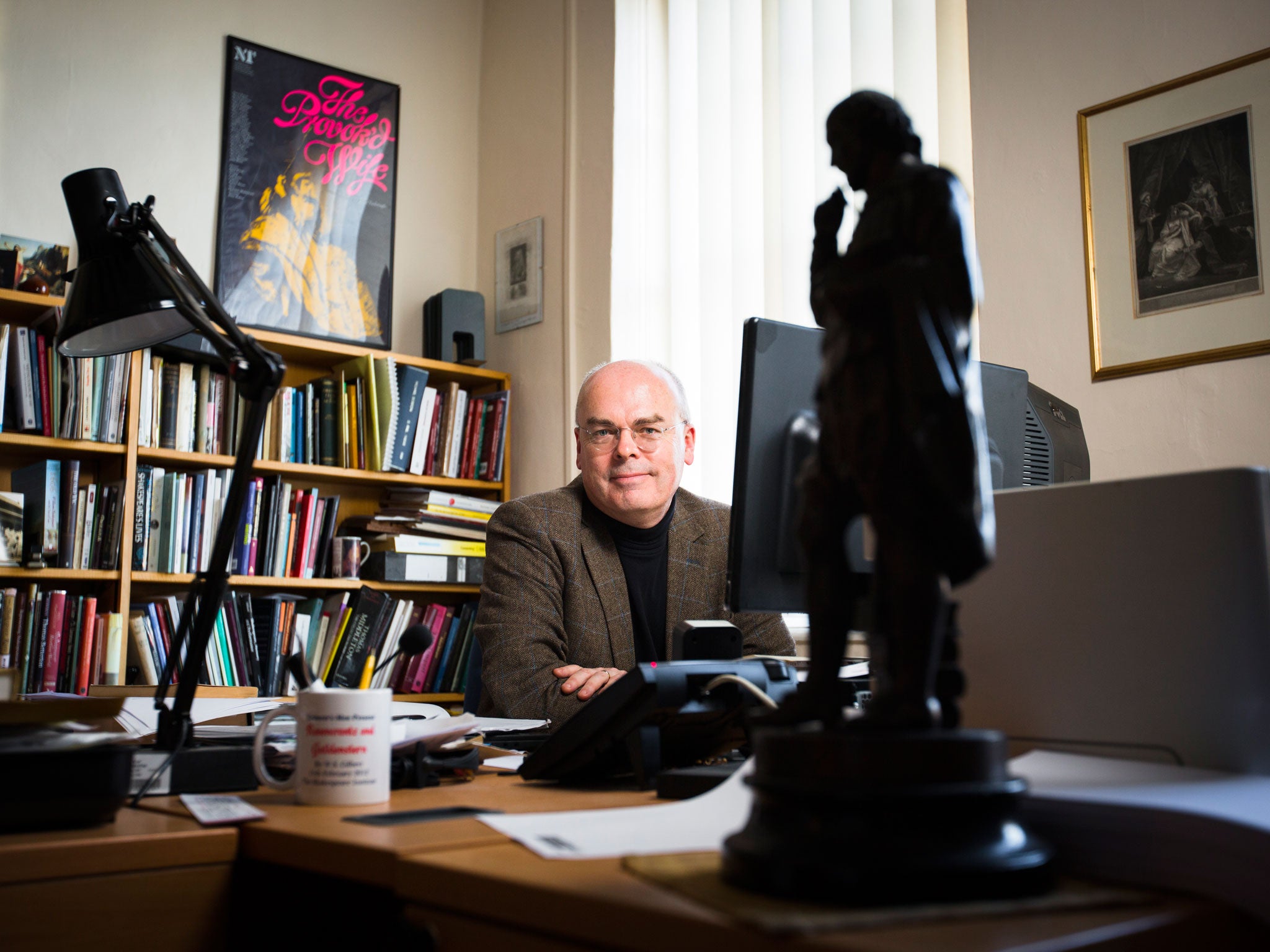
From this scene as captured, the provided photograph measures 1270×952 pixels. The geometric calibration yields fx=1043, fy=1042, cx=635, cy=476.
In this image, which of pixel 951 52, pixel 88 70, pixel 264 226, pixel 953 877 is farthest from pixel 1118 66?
pixel 88 70

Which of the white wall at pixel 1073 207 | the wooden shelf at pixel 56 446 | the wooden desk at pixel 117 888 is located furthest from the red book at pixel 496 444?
the wooden desk at pixel 117 888

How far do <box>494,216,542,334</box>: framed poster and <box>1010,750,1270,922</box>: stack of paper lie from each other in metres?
3.24

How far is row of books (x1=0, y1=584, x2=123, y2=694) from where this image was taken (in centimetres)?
270

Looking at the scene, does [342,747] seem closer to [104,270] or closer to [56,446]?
[104,270]

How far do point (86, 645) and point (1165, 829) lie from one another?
2875mm

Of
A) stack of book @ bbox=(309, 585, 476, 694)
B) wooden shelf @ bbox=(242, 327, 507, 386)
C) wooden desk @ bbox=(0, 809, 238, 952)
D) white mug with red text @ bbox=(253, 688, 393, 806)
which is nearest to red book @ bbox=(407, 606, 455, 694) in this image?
stack of book @ bbox=(309, 585, 476, 694)

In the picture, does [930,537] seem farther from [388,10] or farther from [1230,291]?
[388,10]

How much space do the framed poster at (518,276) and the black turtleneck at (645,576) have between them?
1600 mm

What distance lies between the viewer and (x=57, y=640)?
9.05ft

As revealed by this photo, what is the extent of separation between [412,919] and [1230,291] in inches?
76.1

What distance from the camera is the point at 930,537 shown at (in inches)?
20.1

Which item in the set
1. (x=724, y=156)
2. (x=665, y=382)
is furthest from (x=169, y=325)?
(x=724, y=156)

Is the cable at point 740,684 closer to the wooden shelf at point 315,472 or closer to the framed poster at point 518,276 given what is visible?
the wooden shelf at point 315,472

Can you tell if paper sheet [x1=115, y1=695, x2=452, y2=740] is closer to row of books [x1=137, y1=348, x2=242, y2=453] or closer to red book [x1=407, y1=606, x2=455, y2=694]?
row of books [x1=137, y1=348, x2=242, y2=453]
